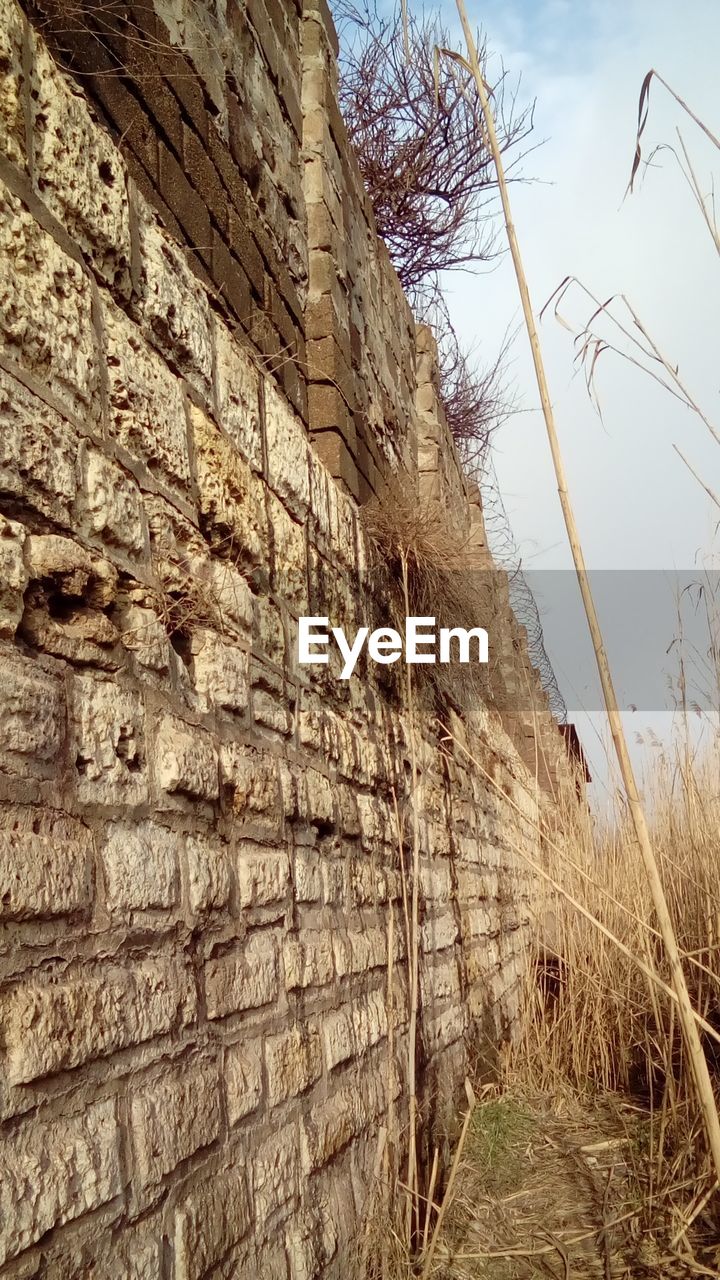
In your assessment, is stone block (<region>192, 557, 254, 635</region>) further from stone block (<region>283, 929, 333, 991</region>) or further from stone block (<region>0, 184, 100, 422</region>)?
stone block (<region>283, 929, 333, 991</region>)

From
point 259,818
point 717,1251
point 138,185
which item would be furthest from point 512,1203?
point 138,185

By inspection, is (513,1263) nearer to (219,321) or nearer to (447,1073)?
(447,1073)

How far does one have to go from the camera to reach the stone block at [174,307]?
1.77 metres

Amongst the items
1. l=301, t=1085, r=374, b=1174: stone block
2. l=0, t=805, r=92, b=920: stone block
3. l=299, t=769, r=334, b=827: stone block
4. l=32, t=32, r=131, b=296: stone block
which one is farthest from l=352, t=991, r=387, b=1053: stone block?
l=32, t=32, r=131, b=296: stone block

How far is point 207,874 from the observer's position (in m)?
1.71

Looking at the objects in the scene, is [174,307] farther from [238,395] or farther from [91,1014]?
[91,1014]

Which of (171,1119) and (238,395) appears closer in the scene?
(171,1119)

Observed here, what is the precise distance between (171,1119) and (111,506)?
0.88 metres

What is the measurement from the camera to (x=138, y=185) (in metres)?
1.82

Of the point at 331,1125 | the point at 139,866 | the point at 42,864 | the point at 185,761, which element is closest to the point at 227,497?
the point at 185,761

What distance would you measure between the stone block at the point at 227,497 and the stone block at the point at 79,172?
0.33 metres

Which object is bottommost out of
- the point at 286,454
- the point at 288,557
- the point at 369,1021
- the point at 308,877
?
the point at 369,1021

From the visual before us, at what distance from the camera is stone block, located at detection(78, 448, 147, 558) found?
1.48 meters

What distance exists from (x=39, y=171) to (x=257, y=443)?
88 cm
